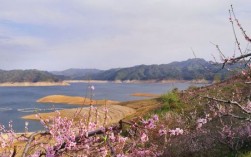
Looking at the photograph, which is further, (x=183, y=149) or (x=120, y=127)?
(x=183, y=149)

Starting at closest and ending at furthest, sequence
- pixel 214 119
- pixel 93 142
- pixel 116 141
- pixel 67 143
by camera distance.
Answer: pixel 67 143 < pixel 93 142 < pixel 116 141 < pixel 214 119

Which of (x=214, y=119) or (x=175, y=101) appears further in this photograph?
(x=175, y=101)

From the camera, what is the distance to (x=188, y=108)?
2173cm

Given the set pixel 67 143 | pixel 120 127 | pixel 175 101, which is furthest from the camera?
pixel 175 101

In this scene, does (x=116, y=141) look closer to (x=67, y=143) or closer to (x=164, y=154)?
(x=67, y=143)

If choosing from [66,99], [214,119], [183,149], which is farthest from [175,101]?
[66,99]

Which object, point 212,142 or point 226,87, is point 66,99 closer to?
point 226,87

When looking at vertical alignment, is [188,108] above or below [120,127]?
below

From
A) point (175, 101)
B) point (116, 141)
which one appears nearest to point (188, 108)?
point (175, 101)

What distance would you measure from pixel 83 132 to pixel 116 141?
1393 millimetres

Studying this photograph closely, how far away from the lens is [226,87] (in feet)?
83.3

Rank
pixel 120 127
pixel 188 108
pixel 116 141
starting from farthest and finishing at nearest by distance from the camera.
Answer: pixel 188 108 < pixel 116 141 < pixel 120 127

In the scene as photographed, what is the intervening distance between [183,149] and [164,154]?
67 centimetres

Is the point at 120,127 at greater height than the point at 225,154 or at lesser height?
greater
